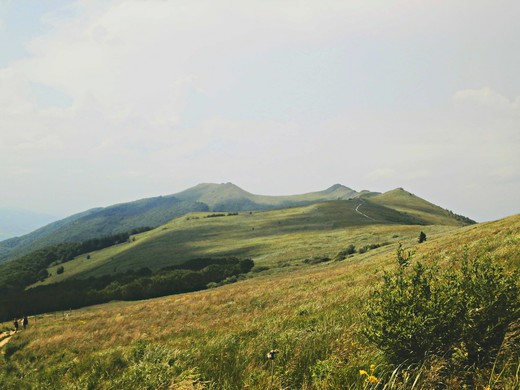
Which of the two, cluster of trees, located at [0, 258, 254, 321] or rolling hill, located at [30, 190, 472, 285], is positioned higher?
rolling hill, located at [30, 190, 472, 285]

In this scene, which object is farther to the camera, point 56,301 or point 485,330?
point 56,301

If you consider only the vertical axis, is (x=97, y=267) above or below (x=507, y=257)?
below

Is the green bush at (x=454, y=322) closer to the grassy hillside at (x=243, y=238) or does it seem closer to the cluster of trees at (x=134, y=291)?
the cluster of trees at (x=134, y=291)

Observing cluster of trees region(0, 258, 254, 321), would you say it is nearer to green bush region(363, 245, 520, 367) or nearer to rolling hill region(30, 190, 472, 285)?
rolling hill region(30, 190, 472, 285)

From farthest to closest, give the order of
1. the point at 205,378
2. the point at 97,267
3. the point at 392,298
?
the point at 97,267
the point at 205,378
the point at 392,298

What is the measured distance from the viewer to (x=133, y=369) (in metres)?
8.02

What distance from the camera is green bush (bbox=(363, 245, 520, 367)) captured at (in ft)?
19.1

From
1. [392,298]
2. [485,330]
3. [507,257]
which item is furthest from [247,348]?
[507,257]

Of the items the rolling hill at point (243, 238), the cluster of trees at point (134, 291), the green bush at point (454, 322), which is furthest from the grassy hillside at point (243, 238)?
the green bush at point (454, 322)

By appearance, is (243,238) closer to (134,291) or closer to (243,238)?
(243,238)

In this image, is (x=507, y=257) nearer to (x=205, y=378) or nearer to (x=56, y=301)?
(x=205, y=378)

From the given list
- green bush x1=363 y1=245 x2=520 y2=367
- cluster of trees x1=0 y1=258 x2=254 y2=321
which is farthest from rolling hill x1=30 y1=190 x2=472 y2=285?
green bush x1=363 y1=245 x2=520 y2=367

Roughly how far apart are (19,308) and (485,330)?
400ft

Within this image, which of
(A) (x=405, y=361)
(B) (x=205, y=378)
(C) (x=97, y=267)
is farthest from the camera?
(C) (x=97, y=267)
